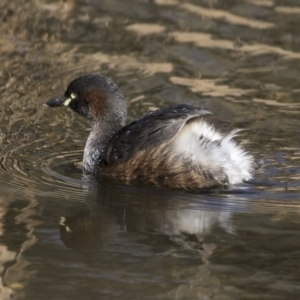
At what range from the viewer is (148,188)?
20.7 feet

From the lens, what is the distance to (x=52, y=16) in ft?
36.9

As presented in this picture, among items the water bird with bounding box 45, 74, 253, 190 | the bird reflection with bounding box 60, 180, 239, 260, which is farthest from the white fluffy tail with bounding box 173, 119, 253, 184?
the bird reflection with bounding box 60, 180, 239, 260

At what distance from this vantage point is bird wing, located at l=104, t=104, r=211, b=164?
638cm

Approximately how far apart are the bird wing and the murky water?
0.29m

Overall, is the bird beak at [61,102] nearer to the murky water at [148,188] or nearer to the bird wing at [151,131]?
the murky water at [148,188]

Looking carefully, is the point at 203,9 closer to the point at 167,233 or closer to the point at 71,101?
the point at 71,101

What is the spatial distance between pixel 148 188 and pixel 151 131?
43cm

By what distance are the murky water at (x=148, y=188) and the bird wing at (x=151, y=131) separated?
0.95 ft

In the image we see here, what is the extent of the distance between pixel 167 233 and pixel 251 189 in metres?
1.34

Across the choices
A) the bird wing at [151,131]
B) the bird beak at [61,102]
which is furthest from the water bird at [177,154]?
the bird beak at [61,102]

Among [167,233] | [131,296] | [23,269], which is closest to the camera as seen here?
[131,296]

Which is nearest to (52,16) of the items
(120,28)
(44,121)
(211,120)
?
(120,28)

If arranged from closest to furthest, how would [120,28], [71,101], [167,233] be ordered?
[167,233], [71,101], [120,28]

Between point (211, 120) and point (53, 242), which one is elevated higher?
point (211, 120)
